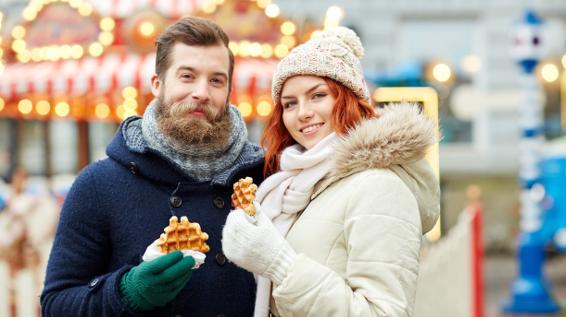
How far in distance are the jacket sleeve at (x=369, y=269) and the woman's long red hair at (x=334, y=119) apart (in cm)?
24

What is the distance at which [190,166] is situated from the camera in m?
2.82

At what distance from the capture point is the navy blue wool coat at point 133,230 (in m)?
2.72

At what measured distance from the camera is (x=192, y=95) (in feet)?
→ 9.12

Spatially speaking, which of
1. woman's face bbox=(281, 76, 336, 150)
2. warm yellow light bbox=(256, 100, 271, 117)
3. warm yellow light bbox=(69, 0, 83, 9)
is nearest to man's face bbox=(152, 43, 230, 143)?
woman's face bbox=(281, 76, 336, 150)

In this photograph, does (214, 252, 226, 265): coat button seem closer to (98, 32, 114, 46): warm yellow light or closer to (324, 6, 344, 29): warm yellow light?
(324, 6, 344, 29): warm yellow light

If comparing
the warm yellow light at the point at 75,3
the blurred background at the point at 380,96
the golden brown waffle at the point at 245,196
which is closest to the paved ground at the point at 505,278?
the blurred background at the point at 380,96

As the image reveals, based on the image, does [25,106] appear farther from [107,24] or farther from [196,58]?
[196,58]

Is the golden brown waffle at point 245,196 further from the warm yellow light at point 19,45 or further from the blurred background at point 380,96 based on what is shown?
the warm yellow light at point 19,45

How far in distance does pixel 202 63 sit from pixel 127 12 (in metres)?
5.92

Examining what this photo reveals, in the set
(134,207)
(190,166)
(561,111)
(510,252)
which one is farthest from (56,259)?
(561,111)

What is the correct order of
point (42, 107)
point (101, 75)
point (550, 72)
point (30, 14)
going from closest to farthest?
point (101, 75)
point (30, 14)
point (42, 107)
point (550, 72)

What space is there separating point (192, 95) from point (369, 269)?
760mm

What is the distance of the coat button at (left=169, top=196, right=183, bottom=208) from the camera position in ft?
9.14

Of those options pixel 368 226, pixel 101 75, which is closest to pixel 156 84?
pixel 368 226
